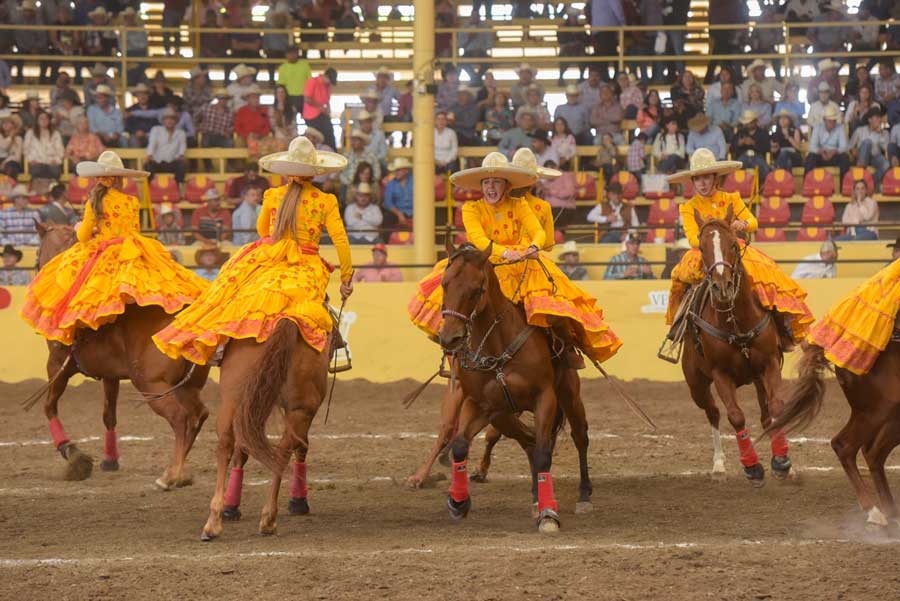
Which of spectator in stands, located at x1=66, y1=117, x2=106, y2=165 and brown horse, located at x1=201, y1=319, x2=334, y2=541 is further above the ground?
spectator in stands, located at x1=66, y1=117, x2=106, y2=165

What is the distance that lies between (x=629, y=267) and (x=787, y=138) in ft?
15.2

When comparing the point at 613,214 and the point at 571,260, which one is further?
the point at 613,214

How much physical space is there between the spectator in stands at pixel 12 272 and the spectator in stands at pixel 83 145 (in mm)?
2835

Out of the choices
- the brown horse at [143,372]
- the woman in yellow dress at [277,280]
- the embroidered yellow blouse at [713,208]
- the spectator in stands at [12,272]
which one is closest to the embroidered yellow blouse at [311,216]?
the woman in yellow dress at [277,280]

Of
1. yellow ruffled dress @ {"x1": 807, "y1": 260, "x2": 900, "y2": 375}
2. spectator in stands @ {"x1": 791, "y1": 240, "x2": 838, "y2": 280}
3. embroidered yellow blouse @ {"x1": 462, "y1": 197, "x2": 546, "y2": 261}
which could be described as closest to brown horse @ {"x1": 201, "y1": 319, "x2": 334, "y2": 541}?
embroidered yellow blouse @ {"x1": 462, "y1": 197, "x2": 546, "y2": 261}

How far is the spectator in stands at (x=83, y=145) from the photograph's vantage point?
1867 centimetres

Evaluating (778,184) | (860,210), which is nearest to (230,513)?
(860,210)

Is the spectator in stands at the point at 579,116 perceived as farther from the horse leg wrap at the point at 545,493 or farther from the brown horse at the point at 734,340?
the horse leg wrap at the point at 545,493

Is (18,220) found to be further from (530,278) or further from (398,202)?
(530,278)

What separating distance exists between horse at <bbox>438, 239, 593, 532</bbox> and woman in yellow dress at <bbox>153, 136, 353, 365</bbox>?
85cm

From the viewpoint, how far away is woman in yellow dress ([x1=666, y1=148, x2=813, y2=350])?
9.44 m

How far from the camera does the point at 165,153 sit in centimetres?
1902

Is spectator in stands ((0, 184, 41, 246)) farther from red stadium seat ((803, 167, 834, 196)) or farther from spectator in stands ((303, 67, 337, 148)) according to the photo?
red stadium seat ((803, 167, 834, 196))

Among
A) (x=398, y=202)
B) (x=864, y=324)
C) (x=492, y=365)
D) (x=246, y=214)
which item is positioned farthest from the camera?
(x=398, y=202)
